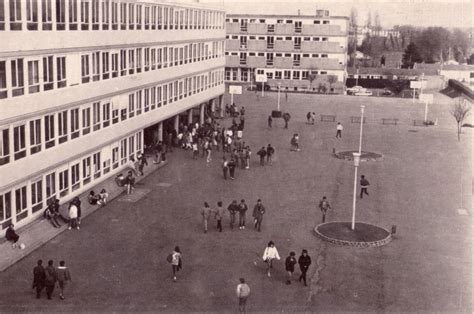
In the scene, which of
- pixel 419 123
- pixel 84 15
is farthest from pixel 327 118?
pixel 84 15

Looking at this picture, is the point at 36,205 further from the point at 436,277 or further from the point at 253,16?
the point at 253,16

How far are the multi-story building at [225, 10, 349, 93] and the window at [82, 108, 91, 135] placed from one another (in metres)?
59.4

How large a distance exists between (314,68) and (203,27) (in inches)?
1537

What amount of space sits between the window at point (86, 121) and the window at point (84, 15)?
3.73m

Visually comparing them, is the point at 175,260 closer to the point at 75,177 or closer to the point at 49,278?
the point at 49,278

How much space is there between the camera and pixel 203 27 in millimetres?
52188

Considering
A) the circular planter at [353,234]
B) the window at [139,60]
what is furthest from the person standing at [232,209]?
the window at [139,60]

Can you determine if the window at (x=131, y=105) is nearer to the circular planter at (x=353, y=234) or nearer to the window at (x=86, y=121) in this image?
the window at (x=86, y=121)

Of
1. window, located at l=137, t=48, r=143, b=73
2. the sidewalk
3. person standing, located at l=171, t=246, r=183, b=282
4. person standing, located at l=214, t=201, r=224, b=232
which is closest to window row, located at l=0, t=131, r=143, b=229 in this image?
the sidewalk

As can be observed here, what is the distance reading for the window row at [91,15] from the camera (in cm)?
2384

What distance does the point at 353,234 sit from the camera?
25.1m

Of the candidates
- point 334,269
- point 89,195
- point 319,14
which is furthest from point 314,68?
point 334,269

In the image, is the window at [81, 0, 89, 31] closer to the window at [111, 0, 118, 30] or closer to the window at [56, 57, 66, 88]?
the window at [56, 57, 66, 88]

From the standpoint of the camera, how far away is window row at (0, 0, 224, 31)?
23.8 meters
